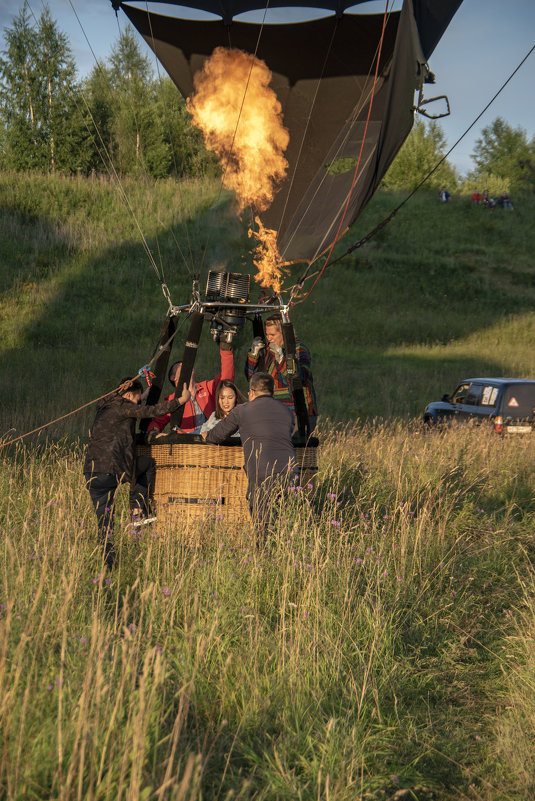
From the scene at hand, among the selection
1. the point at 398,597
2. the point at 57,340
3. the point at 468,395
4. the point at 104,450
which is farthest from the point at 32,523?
the point at 57,340

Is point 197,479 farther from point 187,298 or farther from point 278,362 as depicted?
point 187,298

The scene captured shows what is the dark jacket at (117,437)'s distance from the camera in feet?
21.2

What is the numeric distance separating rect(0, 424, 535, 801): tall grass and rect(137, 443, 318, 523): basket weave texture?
0.86 feet

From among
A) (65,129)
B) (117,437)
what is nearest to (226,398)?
(117,437)

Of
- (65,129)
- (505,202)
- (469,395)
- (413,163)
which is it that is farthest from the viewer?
(413,163)

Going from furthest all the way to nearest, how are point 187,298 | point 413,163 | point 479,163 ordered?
point 479,163 → point 413,163 → point 187,298

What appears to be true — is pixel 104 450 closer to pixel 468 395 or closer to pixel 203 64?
pixel 203 64

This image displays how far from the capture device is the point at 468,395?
53.1 ft

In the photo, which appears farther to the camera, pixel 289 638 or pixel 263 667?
pixel 289 638

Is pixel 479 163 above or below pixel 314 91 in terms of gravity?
above

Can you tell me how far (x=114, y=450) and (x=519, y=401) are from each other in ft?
32.4

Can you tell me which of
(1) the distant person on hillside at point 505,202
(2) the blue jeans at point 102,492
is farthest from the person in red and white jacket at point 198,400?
(1) the distant person on hillside at point 505,202

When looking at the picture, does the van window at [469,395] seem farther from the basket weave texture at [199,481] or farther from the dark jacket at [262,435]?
the dark jacket at [262,435]

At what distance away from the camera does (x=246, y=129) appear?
28.8ft
